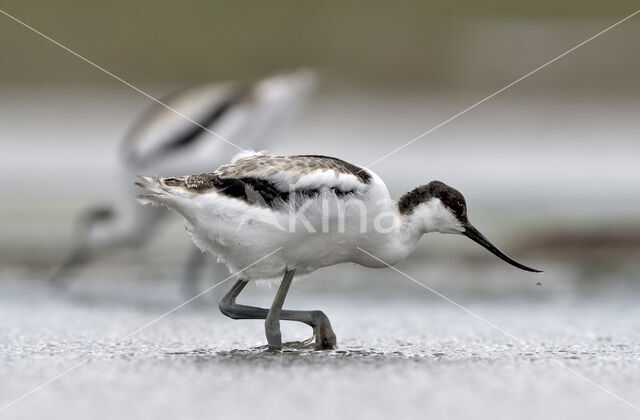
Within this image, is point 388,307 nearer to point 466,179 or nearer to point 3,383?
point 3,383

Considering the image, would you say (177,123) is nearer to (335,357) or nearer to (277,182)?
(277,182)

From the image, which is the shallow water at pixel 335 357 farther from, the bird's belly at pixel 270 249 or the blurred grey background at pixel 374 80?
the blurred grey background at pixel 374 80

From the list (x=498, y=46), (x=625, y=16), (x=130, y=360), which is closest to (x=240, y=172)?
(x=130, y=360)

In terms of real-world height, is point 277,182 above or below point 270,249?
above

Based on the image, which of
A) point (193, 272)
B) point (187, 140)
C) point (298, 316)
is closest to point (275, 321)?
point (298, 316)

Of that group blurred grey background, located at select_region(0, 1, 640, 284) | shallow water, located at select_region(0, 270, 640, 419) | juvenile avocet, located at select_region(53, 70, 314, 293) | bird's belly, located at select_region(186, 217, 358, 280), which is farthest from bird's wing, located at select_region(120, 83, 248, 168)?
blurred grey background, located at select_region(0, 1, 640, 284)

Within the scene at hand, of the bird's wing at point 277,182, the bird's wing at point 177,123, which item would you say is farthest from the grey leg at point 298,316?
the bird's wing at point 177,123

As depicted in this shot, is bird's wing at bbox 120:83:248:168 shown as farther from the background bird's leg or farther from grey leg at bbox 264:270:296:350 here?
grey leg at bbox 264:270:296:350
